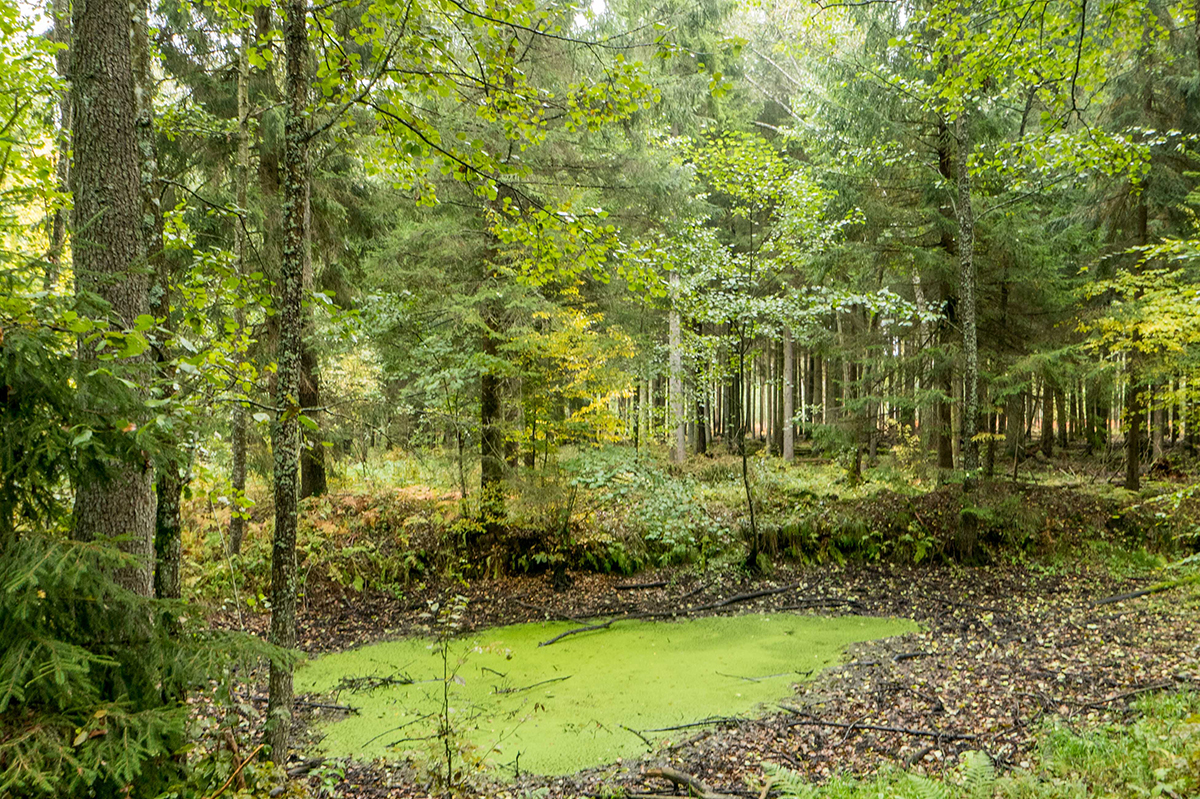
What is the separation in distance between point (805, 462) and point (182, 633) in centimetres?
1669

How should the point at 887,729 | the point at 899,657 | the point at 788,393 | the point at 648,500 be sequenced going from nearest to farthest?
the point at 887,729, the point at 899,657, the point at 648,500, the point at 788,393

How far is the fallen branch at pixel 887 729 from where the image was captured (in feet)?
13.2

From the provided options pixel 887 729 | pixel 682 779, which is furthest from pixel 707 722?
pixel 887 729

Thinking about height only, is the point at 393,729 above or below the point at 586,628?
above

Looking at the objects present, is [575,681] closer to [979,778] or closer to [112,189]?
[979,778]

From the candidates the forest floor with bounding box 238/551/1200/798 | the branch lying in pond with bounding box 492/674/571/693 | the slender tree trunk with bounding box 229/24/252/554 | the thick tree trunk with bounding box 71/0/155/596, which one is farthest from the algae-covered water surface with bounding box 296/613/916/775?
the slender tree trunk with bounding box 229/24/252/554

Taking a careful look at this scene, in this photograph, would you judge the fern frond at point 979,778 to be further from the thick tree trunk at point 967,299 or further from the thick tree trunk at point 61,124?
the thick tree trunk at point 967,299

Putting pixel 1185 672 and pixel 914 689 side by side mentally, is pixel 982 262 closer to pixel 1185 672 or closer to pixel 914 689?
pixel 1185 672

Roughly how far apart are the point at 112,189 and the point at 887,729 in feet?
18.6

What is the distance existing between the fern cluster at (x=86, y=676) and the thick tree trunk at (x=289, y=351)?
1.03m

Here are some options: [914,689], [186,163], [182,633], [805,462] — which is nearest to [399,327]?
[186,163]

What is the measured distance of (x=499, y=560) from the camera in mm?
8594

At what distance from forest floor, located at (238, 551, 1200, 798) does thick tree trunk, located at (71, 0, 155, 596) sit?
2193 millimetres

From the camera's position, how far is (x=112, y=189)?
9.36 feet
